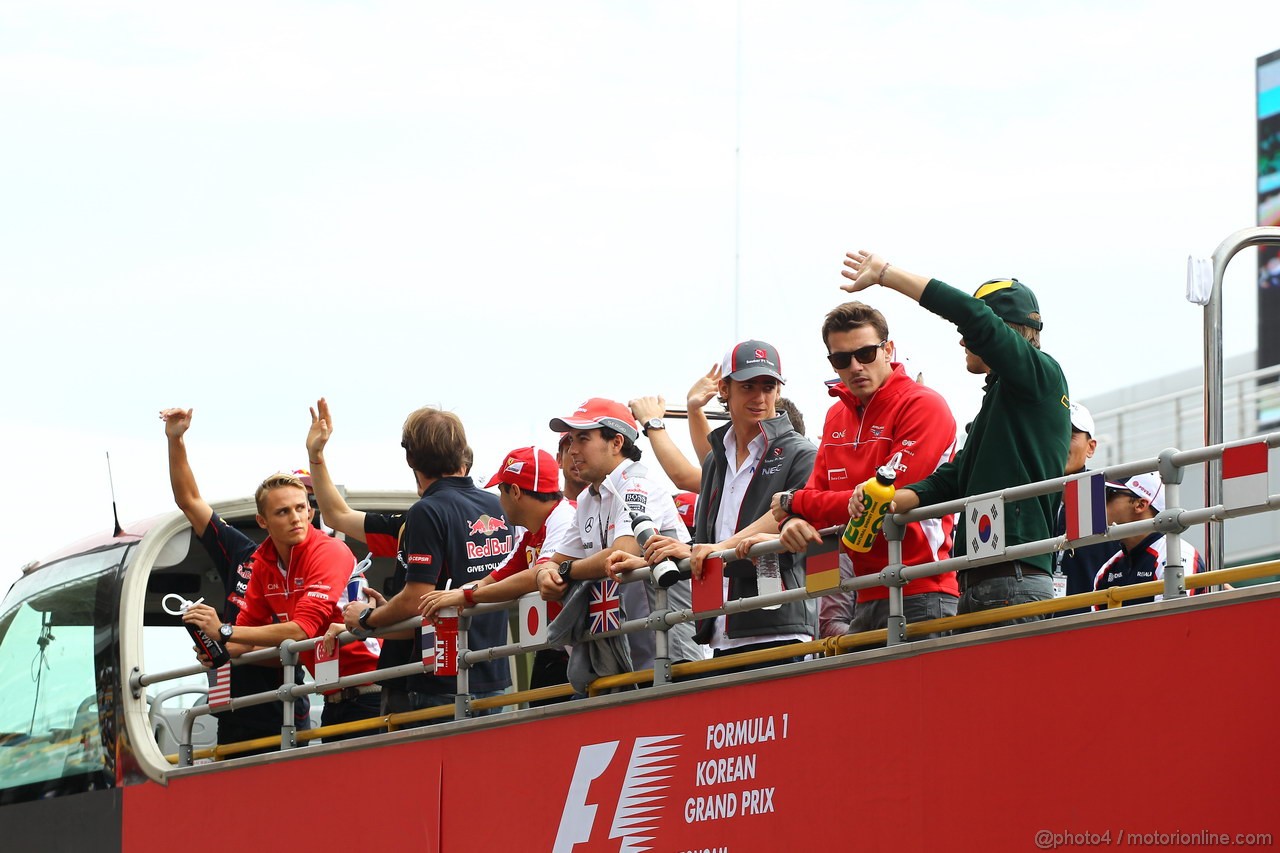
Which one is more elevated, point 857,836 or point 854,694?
point 854,694

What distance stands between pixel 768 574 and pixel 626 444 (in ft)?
3.87

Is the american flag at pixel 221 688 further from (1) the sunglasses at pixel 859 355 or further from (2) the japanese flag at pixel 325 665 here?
(1) the sunglasses at pixel 859 355

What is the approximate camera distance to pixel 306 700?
8438 mm

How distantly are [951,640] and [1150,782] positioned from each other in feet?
2.57

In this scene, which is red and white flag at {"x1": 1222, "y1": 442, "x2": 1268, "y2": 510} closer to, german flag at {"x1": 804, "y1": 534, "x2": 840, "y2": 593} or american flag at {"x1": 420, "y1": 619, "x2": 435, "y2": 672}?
german flag at {"x1": 804, "y1": 534, "x2": 840, "y2": 593}

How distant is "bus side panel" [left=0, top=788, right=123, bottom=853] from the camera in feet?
29.2

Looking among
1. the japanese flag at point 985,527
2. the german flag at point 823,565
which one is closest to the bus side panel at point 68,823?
the german flag at point 823,565

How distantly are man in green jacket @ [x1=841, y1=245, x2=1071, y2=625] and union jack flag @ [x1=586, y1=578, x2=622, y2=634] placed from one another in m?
1.40

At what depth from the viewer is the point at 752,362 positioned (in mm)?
6211

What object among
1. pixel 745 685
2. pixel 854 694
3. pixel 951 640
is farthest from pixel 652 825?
pixel 951 640

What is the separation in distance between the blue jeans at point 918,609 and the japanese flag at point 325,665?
2936 mm

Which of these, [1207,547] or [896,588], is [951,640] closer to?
[896,588]

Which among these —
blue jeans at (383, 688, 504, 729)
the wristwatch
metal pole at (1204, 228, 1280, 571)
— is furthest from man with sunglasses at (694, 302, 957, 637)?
the wristwatch

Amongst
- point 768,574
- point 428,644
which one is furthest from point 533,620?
point 768,574
